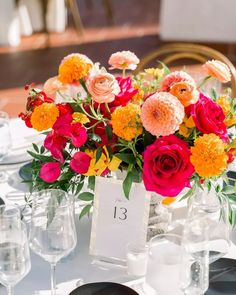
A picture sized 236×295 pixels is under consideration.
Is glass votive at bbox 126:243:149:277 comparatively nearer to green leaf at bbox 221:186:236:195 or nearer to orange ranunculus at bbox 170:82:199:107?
green leaf at bbox 221:186:236:195

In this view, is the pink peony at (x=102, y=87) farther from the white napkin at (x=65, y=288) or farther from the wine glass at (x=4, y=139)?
the wine glass at (x=4, y=139)

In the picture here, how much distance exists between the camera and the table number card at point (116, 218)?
1.38 metres

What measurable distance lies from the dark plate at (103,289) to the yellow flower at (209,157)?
308mm

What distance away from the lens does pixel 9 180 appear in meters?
1.80

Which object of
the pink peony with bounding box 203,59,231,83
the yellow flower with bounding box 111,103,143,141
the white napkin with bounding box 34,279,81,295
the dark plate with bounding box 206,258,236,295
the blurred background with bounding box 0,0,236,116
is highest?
the blurred background with bounding box 0,0,236,116

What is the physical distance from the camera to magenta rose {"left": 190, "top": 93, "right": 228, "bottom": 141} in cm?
129

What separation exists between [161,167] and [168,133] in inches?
2.9

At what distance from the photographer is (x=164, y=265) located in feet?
4.17

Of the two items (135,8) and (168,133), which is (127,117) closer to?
(168,133)

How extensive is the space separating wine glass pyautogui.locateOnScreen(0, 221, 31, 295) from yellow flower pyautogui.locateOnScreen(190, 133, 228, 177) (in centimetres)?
38

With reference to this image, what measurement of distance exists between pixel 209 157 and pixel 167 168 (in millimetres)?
91

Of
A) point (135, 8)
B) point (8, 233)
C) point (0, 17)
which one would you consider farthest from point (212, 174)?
point (135, 8)

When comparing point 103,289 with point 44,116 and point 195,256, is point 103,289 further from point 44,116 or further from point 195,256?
point 44,116

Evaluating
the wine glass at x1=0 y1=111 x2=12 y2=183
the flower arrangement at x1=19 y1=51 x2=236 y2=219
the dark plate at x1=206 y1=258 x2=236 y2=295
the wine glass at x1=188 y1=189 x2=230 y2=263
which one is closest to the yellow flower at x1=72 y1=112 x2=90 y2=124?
the flower arrangement at x1=19 y1=51 x2=236 y2=219
